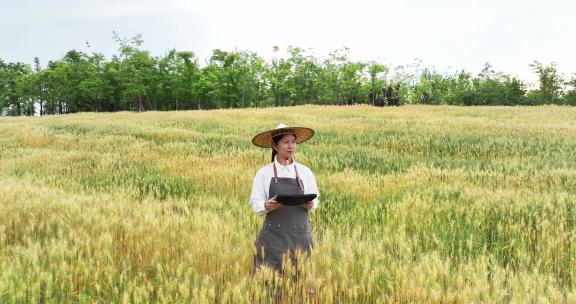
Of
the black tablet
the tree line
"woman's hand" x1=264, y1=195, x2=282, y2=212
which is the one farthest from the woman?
the tree line

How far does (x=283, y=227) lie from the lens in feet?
11.2

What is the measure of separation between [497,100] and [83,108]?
84.5 metres

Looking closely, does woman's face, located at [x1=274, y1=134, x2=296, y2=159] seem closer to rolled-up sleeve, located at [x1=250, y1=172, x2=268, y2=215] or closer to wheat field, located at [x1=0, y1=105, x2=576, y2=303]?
rolled-up sleeve, located at [x1=250, y1=172, x2=268, y2=215]

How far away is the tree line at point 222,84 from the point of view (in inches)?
2837

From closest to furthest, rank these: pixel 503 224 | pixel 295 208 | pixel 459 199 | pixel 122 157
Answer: pixel 295 208, pixel 503 224, pixel 459 199, pixel 122 157

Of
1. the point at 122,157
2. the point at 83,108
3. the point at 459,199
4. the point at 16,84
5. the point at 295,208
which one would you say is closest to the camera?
the point at 295,208

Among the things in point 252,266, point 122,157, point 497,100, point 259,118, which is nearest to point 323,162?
point 122,157

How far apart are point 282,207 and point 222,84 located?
70071 millimetres

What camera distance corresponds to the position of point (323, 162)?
1057cm

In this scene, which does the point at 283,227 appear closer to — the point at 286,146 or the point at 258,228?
the point at 286,146

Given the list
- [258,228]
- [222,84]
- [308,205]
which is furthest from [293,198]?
[222,84]

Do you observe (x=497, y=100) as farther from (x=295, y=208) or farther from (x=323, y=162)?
(x=295, y=208)

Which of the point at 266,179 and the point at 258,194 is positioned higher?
the point at 266,179

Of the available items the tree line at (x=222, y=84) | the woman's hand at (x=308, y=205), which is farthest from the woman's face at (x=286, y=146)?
the tree line at (x=222, y=84)
